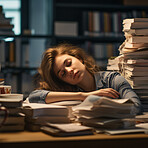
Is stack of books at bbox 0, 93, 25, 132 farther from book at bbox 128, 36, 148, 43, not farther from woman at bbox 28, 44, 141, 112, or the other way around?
book at bbox 128, 36, 148, 43

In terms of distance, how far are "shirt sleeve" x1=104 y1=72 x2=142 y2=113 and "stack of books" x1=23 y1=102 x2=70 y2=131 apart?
553 mm

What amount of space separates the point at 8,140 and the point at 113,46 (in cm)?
319

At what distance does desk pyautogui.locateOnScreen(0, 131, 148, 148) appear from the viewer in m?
0.85

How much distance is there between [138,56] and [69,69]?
1.35 ft

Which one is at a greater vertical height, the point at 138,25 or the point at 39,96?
the point at 138,25

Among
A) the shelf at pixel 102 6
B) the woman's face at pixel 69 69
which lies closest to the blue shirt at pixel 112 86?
the woman's face at pixel 69 69

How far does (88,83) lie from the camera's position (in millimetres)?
1918

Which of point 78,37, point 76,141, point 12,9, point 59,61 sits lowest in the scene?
point 76,141

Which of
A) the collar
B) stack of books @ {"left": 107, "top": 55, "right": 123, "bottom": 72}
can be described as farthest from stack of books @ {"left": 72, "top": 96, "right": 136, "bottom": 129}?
stack of books @ {"left": 107, "top": 55, "right": 123, "bottom": 72}

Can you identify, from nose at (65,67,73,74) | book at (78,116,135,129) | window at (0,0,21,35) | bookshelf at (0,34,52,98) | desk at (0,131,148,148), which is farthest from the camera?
window at (0,0,21,35)

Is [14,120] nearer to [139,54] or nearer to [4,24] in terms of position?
[4,24]

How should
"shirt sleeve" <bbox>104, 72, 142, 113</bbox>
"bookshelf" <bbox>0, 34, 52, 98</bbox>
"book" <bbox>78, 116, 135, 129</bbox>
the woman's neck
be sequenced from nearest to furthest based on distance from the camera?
"book" <bbox>78, 116, 135, 129</bbox>, "shirt sleeve" <bbox>104, 72, 142, 113</bbox>, the woman's neck, "bookshelf" <bbox>0, 34, 52, 98</bbox>

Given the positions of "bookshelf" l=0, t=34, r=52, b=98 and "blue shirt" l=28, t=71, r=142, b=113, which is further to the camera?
"bookshelf" l=0, t=34, r=52, b=98

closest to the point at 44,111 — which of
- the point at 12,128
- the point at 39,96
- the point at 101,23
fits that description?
the point at 12,128
